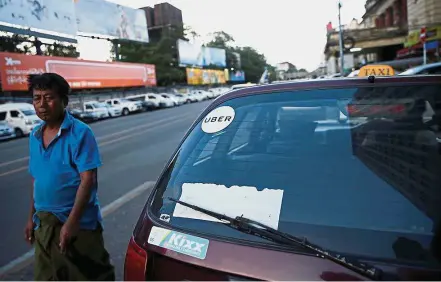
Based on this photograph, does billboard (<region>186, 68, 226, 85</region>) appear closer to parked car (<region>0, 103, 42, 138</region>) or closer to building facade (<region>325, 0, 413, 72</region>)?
building facade (<region>325, 0, 413, 72</region>)

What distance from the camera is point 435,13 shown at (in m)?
23.2

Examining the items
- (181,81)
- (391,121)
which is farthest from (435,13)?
(181,81)

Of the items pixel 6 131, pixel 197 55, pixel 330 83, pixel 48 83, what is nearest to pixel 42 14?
pixel 6 131

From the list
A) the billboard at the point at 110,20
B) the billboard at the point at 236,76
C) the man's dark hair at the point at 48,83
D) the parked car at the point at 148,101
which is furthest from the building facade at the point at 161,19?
the man's dark hair at the point at 48,83

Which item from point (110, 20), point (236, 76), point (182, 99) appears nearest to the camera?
point (110, 20)

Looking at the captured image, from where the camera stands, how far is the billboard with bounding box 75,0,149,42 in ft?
128

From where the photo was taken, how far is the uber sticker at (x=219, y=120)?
212cm

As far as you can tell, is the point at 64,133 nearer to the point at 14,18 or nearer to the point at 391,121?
the point at 391,121

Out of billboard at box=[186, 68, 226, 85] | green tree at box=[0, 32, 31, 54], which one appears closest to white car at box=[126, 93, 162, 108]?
green tree at box=[0, 32, 31, 54]

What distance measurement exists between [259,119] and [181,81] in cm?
6278

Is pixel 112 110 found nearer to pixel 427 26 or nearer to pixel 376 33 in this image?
pixel 376 33

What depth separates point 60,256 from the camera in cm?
253

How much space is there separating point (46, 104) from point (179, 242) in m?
1.52

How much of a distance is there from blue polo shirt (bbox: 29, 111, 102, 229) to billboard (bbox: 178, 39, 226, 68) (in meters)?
58.1
